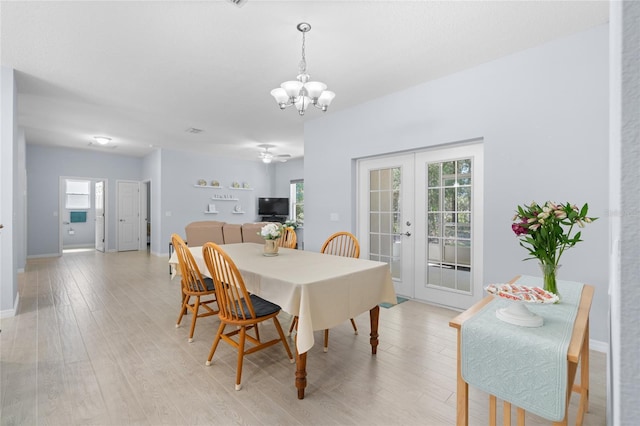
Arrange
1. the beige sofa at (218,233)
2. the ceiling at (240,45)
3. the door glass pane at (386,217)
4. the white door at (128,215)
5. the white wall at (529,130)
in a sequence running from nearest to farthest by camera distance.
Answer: the ceiling at (240,45) < the white wall at (529,130) < the door glass pane at (386,217) < the beige sofa at (218,233) < the white door at (128,215)

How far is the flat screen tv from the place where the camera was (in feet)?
30.0

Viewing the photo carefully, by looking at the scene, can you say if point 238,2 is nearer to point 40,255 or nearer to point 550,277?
point 550,277

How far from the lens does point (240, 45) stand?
283 cm

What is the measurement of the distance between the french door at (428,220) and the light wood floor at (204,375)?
435 millimetres

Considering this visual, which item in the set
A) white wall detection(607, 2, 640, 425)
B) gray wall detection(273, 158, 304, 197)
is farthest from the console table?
gray wall detection(273, 158, 304, 197)

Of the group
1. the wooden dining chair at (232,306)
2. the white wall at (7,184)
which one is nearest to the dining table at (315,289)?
the wooden dining chair at (232,306)

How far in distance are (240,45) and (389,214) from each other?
107 inches

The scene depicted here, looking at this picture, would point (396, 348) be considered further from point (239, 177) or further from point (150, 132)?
point (239, 177)

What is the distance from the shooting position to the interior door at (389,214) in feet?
13.1

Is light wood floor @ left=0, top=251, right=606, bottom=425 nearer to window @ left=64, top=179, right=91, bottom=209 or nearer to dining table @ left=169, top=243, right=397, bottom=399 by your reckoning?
dining table @ left=169, top=243, right=397, bottom=399

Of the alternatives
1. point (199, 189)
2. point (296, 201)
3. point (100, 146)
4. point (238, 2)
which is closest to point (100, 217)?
point (100, 146)

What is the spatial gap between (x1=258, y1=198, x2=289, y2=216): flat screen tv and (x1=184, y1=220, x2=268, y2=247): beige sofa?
118 inches

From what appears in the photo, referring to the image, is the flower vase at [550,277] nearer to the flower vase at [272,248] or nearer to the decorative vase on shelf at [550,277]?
the decorative vase on shelf at [550,277]

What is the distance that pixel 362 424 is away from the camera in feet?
5.58
